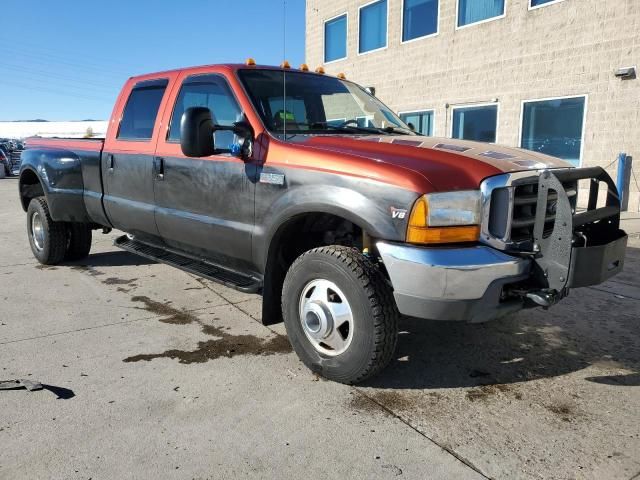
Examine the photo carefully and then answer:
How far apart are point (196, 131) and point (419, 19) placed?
12281mm

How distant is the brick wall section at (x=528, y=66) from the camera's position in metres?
10.0

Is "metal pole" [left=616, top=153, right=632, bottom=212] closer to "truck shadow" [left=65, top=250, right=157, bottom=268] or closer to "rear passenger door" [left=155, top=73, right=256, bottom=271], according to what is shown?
"truck shadow" [left=65, top=250, right=157, bottom=268]

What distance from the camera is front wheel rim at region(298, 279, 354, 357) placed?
295 centimetres

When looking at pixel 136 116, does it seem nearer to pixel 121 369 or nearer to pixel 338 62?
pixel 121 369

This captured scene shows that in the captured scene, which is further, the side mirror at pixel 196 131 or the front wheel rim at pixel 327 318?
the side mirror at pixel 196 131

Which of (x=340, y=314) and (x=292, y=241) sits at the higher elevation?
(x=292, y=241)

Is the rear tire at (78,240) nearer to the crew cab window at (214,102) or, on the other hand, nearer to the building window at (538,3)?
the crew cab window at (214,102)

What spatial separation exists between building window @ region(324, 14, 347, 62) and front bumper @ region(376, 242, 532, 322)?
50.0 ft

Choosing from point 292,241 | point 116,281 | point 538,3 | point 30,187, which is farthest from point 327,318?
point 538,3

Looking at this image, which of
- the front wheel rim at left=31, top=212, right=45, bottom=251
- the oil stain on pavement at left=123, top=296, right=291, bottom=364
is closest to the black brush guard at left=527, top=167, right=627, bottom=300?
the oil stain on pavement at left=123, top=296, right=291, bottom=364

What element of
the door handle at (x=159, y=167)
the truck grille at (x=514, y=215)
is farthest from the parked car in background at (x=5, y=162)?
the truck grille at (x=514, y=215)

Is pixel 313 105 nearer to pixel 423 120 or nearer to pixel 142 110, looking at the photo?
pixel 142 110

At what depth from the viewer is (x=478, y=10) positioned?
12328 mm

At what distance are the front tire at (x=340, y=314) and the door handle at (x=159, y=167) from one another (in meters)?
1.63
